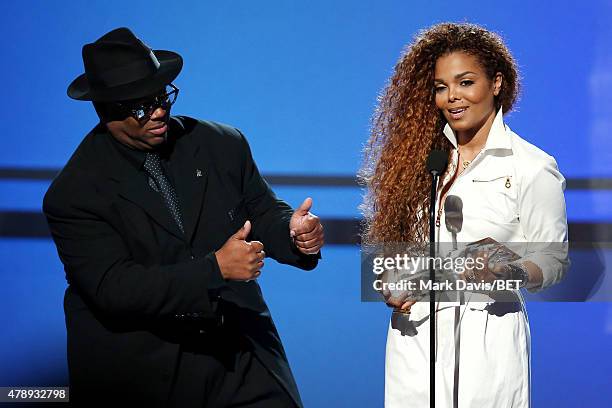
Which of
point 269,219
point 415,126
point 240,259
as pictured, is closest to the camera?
point 240,259

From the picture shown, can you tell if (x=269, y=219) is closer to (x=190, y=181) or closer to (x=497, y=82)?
(x=190, y=181)

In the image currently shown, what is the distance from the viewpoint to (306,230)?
296 cm

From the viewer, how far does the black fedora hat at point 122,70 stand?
2.97 m

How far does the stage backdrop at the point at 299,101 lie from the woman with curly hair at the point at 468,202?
6.20 feet

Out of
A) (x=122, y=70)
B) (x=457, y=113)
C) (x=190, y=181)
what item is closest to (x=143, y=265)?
(x=190, y=181)

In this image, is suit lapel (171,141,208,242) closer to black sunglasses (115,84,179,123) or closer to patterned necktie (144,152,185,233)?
patterned necktie (144,152,185,233)

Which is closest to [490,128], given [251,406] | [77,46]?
[251,406]

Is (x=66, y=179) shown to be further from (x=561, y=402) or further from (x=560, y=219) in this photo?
(x=561, y=402)

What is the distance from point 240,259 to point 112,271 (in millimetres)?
372

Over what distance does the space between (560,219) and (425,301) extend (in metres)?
0.41

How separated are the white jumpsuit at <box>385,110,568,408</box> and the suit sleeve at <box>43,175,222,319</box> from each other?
58 centimetres

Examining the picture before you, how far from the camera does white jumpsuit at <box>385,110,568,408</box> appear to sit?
2.76 metres

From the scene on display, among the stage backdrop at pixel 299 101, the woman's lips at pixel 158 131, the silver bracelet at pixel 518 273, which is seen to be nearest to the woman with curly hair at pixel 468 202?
the silver bracelet at pixel 518 273

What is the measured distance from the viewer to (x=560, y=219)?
275cm
